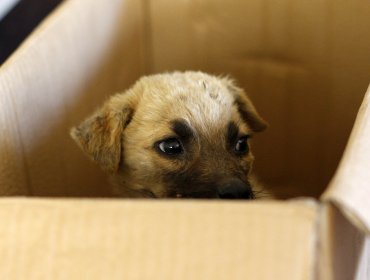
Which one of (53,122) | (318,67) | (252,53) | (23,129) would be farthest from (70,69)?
(318,67)

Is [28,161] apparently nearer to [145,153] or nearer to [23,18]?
[145,153]

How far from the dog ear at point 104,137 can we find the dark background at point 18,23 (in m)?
0.69

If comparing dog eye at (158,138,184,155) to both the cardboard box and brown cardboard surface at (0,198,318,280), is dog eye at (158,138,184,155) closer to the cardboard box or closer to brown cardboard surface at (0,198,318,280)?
the cardboard box

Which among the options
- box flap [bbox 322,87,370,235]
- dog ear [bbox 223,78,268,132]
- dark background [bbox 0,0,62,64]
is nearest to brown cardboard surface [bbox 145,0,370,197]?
dog ear [bbox 223,78,268,132]

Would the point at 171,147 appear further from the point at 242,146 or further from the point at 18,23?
the point at 18,23

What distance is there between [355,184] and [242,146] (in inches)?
34.4

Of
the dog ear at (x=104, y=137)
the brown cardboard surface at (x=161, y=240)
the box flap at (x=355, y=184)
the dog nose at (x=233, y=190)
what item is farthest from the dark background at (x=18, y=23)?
the box flap at (x=355, y=184)

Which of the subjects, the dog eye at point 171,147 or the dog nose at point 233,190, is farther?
the dog eye at point 171,147

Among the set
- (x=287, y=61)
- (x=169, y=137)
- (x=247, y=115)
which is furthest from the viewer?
(x=287, y=61)

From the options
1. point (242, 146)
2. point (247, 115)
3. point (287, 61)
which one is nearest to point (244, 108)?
point (247, 115)

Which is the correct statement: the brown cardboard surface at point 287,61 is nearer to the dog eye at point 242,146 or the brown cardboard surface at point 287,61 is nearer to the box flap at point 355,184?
the dog eye at point 242,146

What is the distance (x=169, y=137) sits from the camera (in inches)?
64.3

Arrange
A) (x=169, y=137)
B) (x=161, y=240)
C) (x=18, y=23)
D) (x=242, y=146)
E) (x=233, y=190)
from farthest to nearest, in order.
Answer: (x=18, y=23)
(x=242, y=146)
(x=169, y=137)
(x=233, y=190)
(x=161, y=240)

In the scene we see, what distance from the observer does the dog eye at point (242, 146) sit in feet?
5.64
